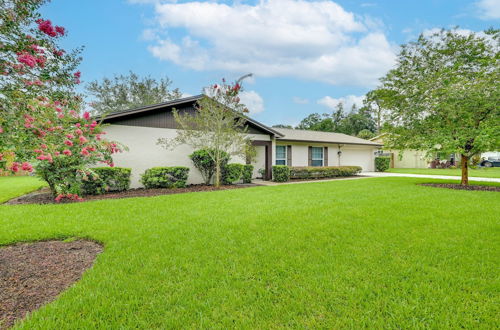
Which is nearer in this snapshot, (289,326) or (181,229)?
(289,326)

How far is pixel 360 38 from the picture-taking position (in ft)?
40.2

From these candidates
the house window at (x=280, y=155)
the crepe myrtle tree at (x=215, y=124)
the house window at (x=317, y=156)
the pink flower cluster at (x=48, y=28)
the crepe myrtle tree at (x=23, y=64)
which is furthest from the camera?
the house window at (x=317, y=156)

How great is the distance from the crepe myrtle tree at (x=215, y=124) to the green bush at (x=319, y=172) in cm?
510

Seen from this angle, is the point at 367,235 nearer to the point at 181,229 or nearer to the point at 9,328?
the point at 181,229

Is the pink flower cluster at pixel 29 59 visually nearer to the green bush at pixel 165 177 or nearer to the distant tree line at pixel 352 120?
the green bush at pixel 165 177

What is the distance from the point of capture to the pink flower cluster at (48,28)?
8.14 ft

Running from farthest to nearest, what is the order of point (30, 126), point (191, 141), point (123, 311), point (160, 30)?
point (160, 30) < point (191, 141) < point (30, 126) < point (123, 311)

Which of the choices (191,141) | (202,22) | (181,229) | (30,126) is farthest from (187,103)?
(30,126)

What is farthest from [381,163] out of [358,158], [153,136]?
[153,136]

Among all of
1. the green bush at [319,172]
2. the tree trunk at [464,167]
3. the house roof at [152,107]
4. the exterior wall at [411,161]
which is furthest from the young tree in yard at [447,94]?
the exterior wall at [411,161]

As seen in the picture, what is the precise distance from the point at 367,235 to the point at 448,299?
5.84 feet

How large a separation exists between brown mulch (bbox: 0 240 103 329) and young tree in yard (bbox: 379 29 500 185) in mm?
11617

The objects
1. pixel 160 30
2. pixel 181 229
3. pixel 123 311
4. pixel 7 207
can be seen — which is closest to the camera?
pixel 123 311

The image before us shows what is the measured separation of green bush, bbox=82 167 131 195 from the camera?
830 centimetres
